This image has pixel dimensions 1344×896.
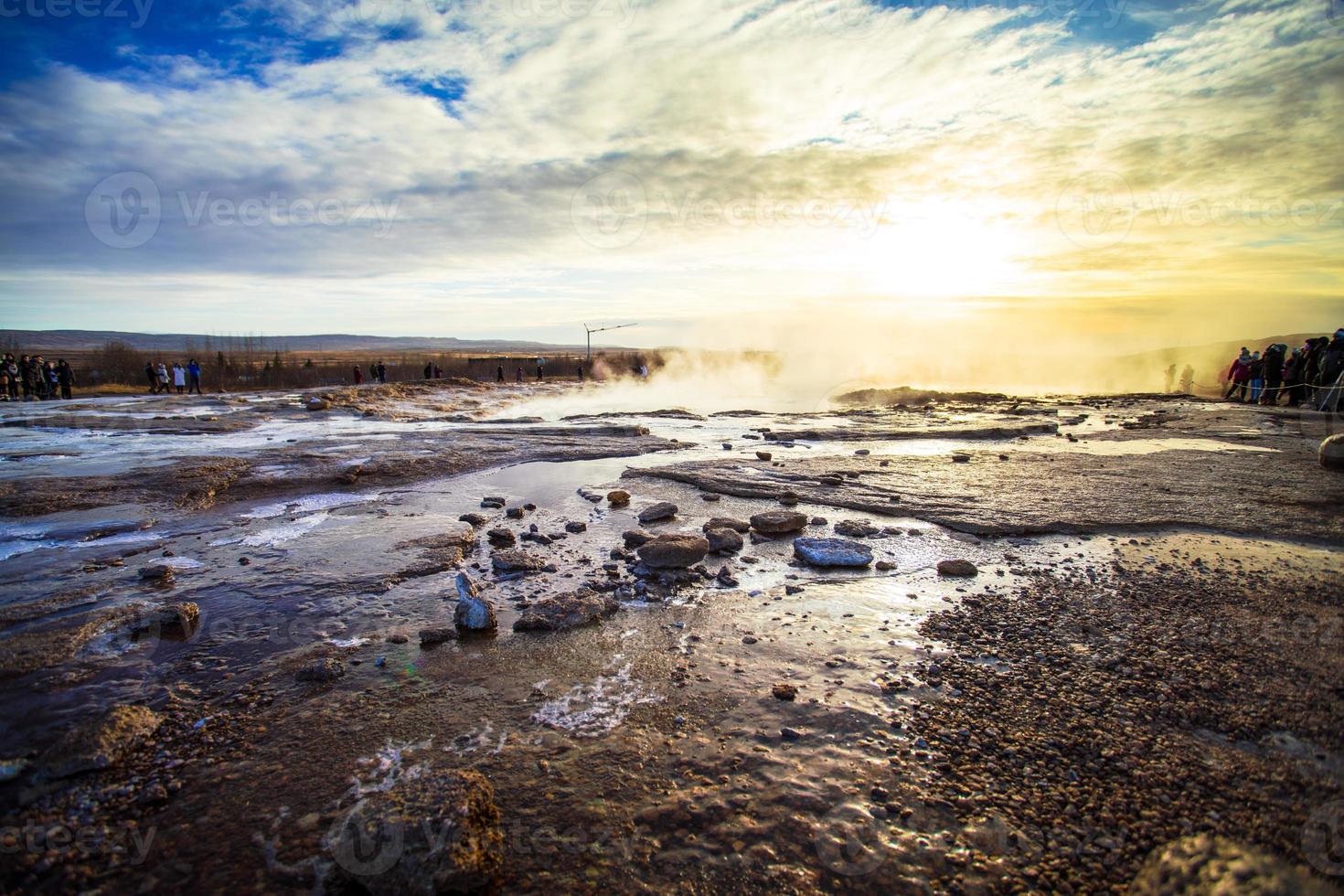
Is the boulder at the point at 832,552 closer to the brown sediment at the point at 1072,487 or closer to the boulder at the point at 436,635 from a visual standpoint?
the brown sediment at the point at 1072,487

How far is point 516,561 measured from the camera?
5.90m

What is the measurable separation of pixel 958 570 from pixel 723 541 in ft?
7.64

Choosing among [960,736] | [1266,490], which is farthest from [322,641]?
[1266,490]

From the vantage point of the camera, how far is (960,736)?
3119 mm

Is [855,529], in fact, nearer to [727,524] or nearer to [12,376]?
[727,524]

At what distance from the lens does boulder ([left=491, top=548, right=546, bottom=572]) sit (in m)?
5.84

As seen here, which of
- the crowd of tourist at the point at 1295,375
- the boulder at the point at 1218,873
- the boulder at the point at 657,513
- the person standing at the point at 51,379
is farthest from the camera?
the person standing at the point at 51,379

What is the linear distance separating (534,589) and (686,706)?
2290 millimetres

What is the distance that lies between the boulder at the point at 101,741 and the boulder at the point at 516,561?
2.81m

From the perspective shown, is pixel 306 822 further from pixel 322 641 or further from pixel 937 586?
pixel 937 586

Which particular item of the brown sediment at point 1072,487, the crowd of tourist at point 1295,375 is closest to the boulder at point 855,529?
the brown sediment at point 1072,487

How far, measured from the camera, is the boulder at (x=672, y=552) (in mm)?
5801

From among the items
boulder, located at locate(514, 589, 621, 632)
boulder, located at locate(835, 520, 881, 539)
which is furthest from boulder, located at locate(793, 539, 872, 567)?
boulder, located at locate(514, 589, 621, 632)

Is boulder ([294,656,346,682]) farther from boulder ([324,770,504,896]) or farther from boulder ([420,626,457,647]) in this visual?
boulder ([324,770,504,896])
